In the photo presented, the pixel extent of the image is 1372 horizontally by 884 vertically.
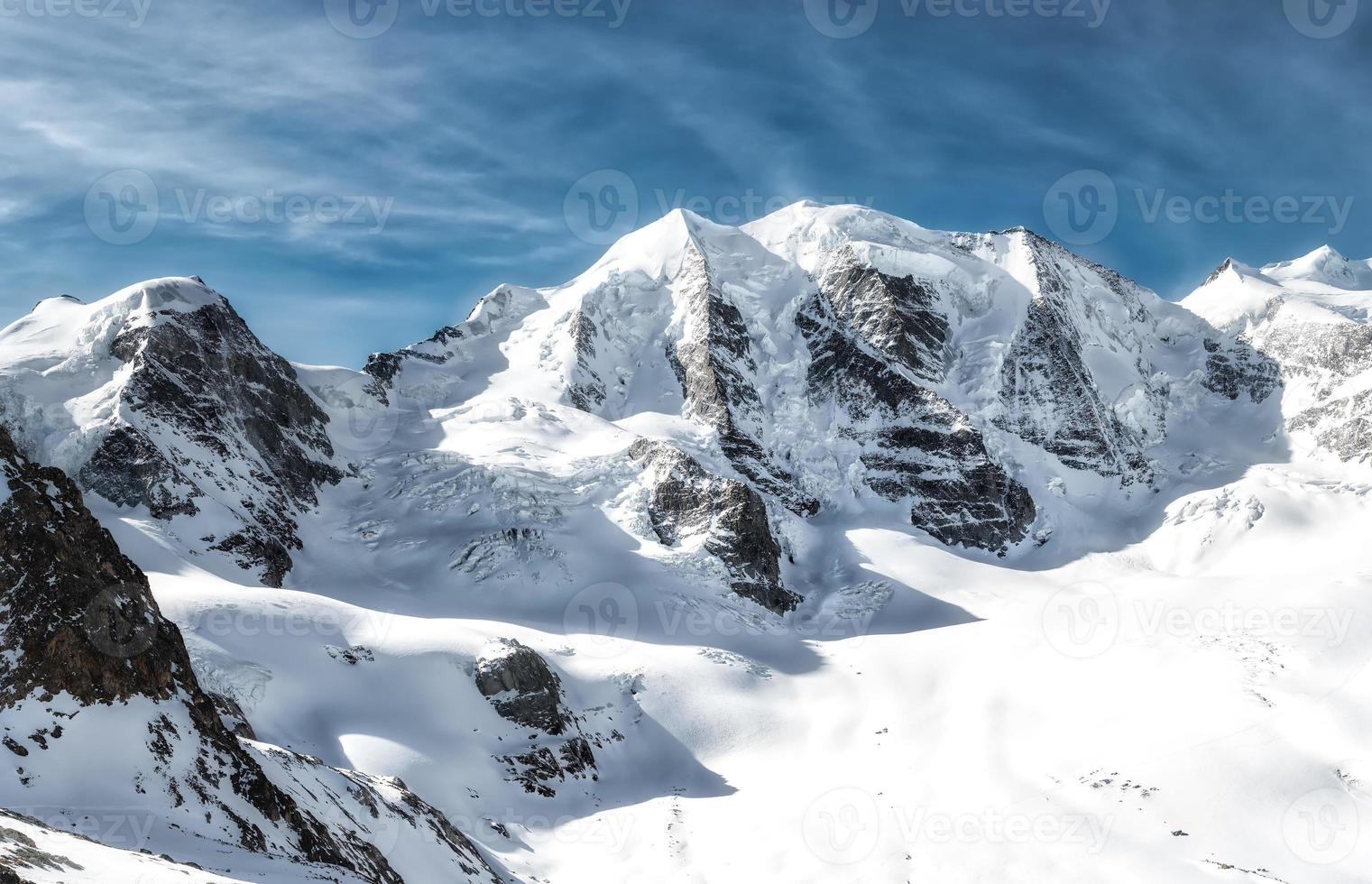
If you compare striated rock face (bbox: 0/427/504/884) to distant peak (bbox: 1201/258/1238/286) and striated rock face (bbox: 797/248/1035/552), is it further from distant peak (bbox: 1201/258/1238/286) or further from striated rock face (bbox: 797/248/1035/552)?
distant peak (bbox: 1201/258/1238/286)

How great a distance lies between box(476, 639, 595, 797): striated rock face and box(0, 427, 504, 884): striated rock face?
34356mm

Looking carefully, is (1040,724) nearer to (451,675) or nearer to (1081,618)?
(1081,618)

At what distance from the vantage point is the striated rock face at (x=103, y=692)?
24531mm

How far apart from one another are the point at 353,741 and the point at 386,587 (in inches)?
1355

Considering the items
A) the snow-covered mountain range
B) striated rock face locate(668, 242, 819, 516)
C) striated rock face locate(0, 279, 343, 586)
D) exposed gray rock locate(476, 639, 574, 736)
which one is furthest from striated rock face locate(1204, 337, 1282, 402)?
striated rock face locate(0, 279, 343, 586)

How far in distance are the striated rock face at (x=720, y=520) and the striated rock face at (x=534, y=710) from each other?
110ft

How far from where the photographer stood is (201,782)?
26844mm

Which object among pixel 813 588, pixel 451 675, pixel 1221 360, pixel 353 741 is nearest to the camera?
pixel 353 741

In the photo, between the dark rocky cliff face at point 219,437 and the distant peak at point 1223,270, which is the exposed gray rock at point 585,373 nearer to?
the dark rocky cliff face at point 219,437

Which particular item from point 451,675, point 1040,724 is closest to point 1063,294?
point 1040,724

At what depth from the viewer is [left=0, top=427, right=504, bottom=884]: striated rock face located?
24.5 m

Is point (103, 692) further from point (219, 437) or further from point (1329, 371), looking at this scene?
point (1329, 371)

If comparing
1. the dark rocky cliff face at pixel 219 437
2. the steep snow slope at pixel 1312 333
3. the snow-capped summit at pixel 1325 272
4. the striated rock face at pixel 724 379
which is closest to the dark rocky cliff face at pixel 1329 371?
the steep snow slope at pixel 1312 333

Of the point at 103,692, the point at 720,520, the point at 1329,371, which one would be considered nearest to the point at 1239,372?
the point at 1329,371
